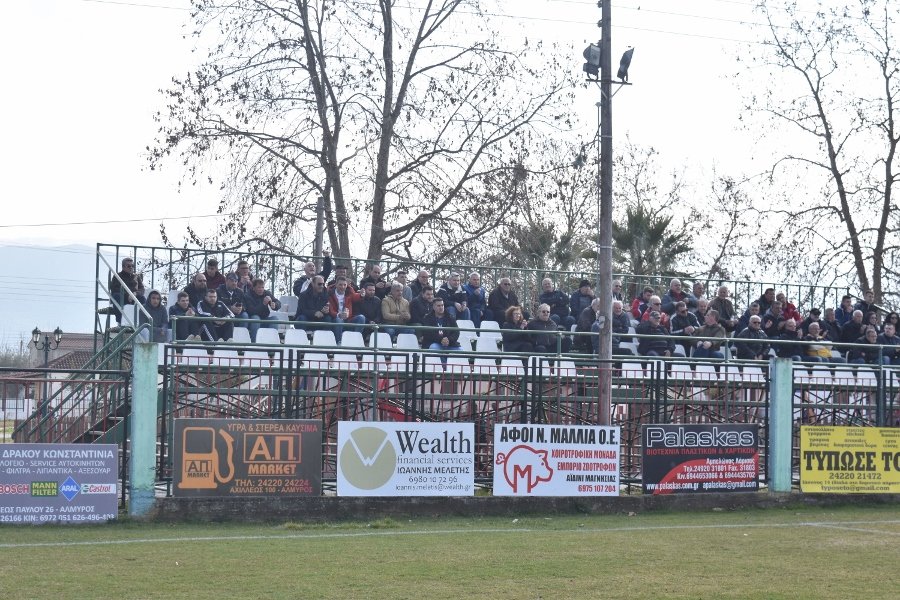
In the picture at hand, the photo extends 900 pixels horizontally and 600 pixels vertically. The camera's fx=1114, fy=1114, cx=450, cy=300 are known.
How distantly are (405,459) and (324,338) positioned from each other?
3.62 m

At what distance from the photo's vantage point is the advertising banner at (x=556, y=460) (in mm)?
15828

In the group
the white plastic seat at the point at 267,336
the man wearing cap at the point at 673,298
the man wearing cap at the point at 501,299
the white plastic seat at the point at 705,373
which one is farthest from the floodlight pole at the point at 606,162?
the white plastic seat at the point at 267,336

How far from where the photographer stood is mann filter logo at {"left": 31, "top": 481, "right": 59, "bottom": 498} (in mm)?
13500

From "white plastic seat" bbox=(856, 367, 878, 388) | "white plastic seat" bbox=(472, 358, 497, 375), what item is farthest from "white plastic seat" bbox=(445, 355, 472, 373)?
"white plastic seat" bbox=(856, 367, 878, 388)

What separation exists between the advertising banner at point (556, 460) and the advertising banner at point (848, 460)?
3.42 meters

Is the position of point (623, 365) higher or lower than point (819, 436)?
higher

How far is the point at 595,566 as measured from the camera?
10797mm

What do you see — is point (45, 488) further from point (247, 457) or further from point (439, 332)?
point (439, 332)

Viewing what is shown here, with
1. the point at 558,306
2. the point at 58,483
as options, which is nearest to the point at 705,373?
the point at 558,306

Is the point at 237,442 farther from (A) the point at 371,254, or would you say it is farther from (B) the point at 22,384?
(A) the point at 371,254

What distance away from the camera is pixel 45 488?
44.5ft

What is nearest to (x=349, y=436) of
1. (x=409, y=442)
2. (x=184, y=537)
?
(x=409, y=442)

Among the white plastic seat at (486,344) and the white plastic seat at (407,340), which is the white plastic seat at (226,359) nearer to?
the white plastic seat at (407,340)

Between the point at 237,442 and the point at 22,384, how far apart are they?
2789 millimetres
